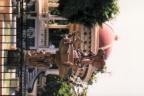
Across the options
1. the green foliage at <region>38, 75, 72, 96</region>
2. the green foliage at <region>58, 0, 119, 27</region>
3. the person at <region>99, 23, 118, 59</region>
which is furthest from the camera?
the green foliage at <region>38, 75, 72, 96</region>

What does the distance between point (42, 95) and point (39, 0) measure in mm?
7883

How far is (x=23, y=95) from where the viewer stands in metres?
20.3

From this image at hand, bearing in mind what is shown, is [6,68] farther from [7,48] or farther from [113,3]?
[113,3]

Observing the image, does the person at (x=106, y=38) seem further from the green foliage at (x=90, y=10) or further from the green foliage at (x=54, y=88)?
the green foliage at (x=90, y=10)

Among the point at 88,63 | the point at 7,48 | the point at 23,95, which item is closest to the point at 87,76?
the point at 88,63

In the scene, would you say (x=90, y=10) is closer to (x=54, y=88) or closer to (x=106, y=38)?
(x=106, y=38)

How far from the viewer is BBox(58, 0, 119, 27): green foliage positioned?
95.6ft

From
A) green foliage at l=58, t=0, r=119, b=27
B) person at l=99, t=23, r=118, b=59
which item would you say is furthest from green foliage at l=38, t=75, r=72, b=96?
green foliage at l=58, t=0, r=119, b=27

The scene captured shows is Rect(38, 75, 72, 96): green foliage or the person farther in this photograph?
Rect(38, 75, 72, 96): green foliage

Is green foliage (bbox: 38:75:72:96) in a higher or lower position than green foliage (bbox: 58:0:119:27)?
lower

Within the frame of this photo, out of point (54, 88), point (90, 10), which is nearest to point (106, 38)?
point (54, 88)

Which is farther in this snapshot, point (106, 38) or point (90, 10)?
point (106, 38)

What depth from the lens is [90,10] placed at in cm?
2939

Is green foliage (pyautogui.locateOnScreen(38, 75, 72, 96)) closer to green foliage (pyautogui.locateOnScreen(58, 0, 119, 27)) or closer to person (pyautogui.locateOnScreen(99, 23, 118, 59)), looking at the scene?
person (pyautogui.locateOnScreen(99, 23, 118, 59))
